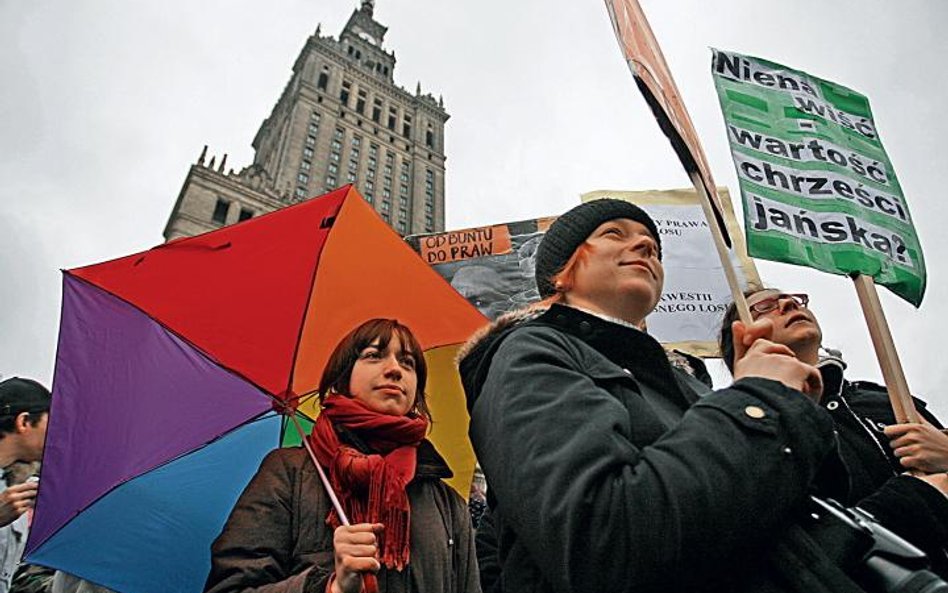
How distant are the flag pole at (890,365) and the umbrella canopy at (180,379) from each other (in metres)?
2.02

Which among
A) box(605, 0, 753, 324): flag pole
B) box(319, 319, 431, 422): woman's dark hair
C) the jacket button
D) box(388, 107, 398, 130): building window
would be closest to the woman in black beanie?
the jacket button

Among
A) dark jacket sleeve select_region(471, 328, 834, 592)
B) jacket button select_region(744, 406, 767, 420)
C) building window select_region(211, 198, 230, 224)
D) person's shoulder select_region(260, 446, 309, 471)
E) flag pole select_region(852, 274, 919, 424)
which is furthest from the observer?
building window select_region(211, 198, 230, 224)

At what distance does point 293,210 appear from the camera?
292 cm

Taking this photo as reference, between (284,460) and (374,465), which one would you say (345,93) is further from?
(374,465)

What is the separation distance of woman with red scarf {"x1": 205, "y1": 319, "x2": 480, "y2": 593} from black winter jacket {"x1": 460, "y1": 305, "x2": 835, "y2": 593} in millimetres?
740

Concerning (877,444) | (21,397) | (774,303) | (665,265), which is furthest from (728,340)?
(21,397)

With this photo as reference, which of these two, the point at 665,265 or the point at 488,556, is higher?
the point at 665,265

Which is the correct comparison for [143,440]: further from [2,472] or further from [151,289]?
[2,472]

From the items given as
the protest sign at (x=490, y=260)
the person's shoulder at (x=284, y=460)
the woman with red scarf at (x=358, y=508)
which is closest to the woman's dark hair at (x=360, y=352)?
the woman with red scarf at (x=358, y=508)

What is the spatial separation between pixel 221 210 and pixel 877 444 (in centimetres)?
4281

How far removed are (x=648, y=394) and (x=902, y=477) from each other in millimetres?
778

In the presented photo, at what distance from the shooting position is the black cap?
324 cm

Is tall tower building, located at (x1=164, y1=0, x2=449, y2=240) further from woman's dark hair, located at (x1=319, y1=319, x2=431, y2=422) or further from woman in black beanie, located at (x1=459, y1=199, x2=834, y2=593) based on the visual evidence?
woman in black beanie, located at (x1=459, y1=199, x2=834, y2=593)

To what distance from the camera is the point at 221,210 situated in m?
40.0
